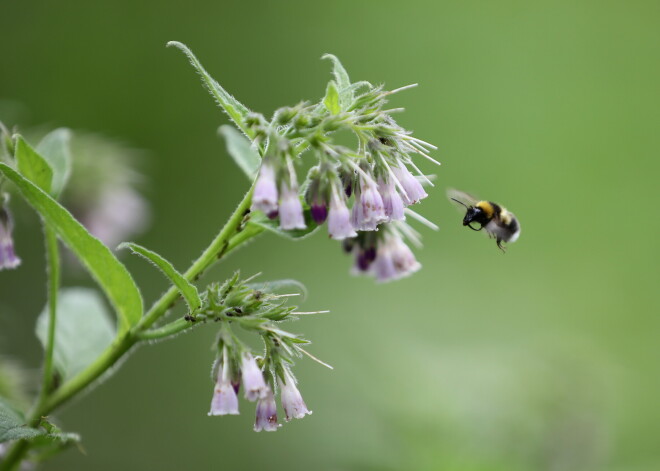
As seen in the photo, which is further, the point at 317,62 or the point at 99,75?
the point at 317,62

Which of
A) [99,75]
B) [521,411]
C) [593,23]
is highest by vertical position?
[593,23]

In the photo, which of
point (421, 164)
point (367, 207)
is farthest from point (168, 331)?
point (421, 164)

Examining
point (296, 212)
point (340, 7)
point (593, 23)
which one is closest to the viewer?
point (296, 212)

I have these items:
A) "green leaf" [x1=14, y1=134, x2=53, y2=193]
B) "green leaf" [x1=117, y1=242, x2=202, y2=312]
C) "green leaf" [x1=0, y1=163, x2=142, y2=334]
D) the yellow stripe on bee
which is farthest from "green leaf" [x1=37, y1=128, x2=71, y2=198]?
the yellow stripe on bee

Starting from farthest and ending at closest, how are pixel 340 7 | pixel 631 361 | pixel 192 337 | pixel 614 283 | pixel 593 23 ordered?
pixel 593 23 → pixel 340 7 → pixel 614 283 → pixel 192 337 → pixel 631 361

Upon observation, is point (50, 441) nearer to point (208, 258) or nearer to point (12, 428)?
point (12, 428)

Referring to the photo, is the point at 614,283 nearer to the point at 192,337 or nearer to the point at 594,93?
the point at 594,93

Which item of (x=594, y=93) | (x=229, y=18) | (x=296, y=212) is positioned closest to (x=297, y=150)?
(x=296, y=212)

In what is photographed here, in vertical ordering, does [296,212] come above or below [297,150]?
below
